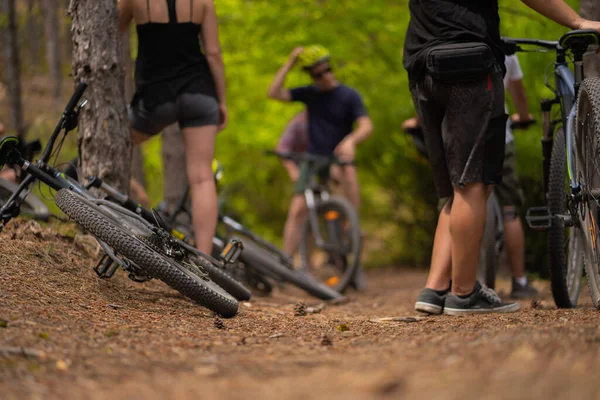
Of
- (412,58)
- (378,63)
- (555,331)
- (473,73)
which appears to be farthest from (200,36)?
(378,63)

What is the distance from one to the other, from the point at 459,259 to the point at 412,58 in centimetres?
111

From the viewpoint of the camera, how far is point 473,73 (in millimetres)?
4098

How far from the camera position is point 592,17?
19.3ft

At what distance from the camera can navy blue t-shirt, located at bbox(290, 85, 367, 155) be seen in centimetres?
884

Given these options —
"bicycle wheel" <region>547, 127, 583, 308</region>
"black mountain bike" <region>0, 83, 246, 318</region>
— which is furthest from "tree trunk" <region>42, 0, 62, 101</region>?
Answer: "bicycle wheel" <region>547, 127, 583, 308</region>

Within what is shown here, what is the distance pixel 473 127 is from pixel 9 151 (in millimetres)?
2475

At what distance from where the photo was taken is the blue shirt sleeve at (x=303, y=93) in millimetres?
8867

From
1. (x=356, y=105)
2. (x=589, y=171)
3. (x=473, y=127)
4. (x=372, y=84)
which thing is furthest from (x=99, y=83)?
(x=372, y=84)

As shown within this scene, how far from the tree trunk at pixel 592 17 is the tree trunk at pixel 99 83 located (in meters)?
3.32

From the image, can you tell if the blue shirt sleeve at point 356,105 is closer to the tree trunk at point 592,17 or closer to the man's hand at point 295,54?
the man's hand at point 295,54

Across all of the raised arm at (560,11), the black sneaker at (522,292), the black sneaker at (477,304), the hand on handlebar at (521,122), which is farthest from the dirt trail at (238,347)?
the hand on handlebar at (521,122)

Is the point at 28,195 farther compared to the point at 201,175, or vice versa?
the point at 28,195

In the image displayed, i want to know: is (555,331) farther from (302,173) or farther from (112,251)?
(302,173)

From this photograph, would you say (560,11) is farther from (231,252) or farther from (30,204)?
(30,204)
